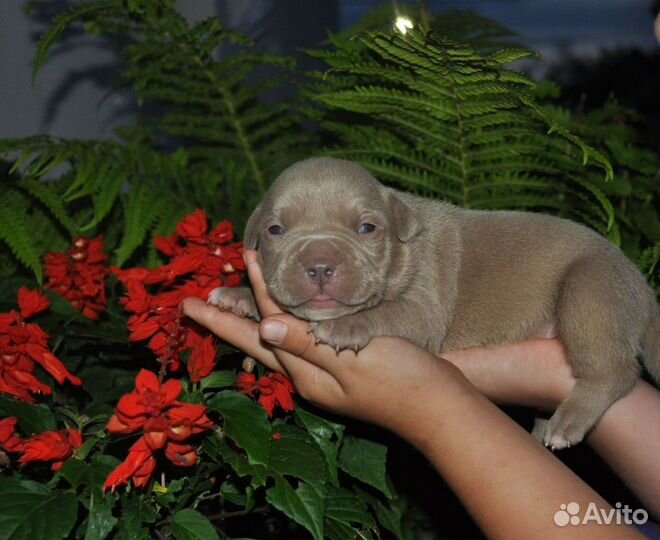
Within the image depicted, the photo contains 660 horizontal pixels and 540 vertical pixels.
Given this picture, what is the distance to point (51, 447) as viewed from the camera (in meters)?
1.49

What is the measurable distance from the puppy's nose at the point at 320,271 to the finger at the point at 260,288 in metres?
0.17

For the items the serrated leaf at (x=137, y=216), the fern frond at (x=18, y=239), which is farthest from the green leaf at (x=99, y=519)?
the serrated leaf at (x=137, y=216)

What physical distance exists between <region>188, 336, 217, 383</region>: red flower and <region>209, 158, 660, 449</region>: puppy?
0.84ft

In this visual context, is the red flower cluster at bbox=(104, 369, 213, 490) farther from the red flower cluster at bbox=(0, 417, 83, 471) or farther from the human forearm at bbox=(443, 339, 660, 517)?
the human forearm at bbox=(443, 339, 660, 517)

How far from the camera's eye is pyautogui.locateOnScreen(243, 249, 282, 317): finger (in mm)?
1996

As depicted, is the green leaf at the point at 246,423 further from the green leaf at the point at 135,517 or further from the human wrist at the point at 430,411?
the human wrist at the point at 430,411

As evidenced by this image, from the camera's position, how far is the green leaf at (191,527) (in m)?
1.46

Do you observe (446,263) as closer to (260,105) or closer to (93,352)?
(93,352)

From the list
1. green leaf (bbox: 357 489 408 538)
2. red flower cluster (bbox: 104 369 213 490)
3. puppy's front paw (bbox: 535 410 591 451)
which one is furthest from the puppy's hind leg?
red flower cluster (bbox: 104 369 213 490)

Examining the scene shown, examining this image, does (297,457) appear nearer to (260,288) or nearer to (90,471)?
(90,471)

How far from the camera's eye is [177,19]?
292 cm

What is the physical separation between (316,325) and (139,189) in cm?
108

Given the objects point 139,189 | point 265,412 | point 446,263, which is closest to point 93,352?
point 139,189

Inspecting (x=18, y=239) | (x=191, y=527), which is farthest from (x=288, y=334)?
(x=18, y=239)
